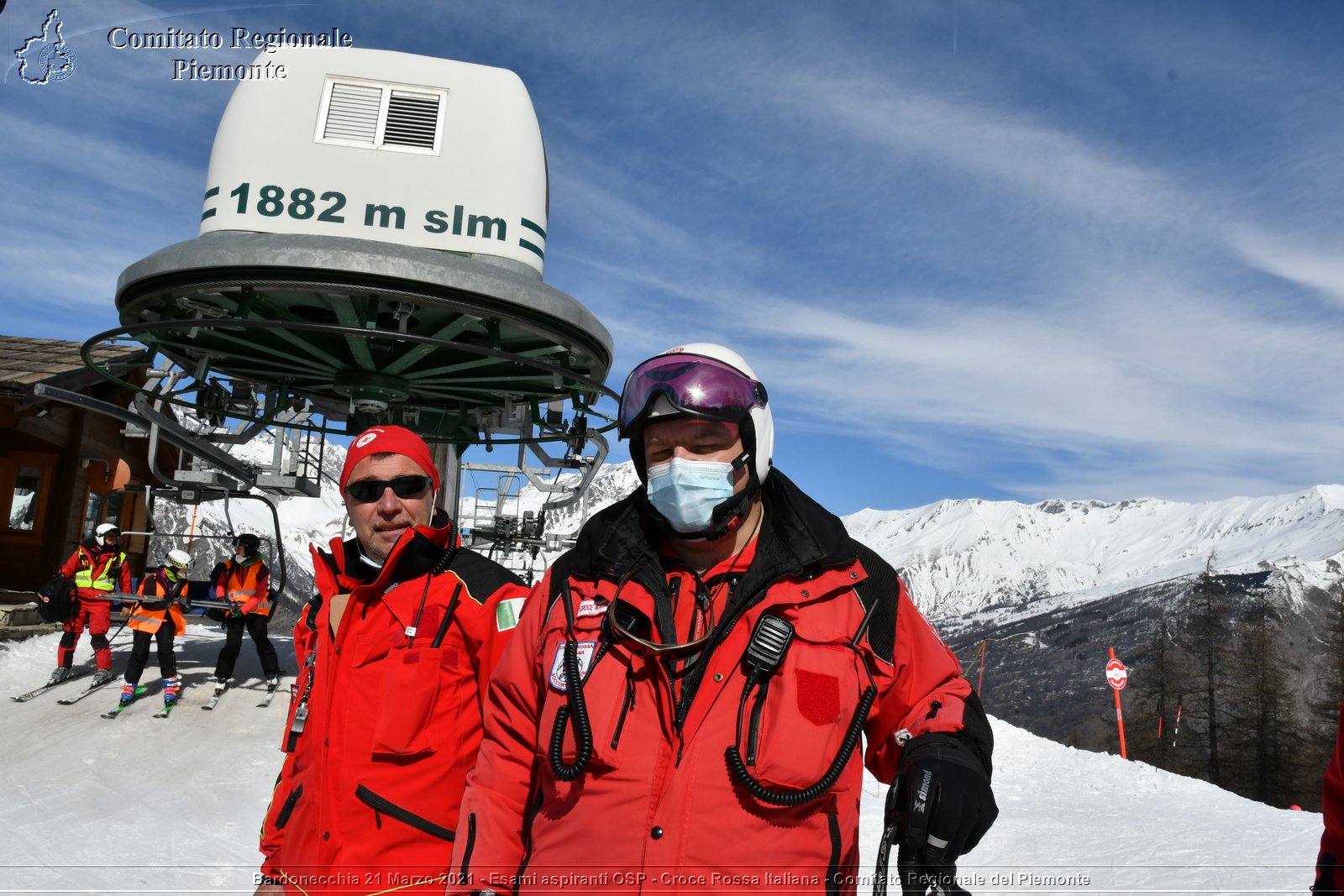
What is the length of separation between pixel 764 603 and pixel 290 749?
1722mm

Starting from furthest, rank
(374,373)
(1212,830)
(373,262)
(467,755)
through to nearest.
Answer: (374,373), (1212,830), (373,262), (467,755)

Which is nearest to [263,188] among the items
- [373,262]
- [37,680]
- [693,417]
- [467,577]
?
[373,262]

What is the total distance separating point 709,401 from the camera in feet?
8.13

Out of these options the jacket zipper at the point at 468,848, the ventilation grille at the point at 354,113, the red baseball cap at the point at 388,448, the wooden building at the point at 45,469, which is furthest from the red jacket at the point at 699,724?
the wooden building at the point at 45,469

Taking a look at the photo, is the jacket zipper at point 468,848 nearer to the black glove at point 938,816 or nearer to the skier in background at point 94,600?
the black glove at point 938,816

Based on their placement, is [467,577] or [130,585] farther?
[130,585]

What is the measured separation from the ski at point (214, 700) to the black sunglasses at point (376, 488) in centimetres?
865

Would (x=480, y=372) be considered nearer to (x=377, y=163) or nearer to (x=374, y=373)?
(x=374, y=373)

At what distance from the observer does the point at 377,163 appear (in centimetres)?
796

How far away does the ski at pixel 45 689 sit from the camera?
10773mm

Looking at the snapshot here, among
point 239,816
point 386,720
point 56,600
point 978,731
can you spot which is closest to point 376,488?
point 386,720

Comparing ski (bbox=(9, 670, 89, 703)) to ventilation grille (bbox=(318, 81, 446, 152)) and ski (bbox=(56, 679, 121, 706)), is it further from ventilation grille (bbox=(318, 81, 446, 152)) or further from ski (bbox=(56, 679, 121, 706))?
ventilation grille (bbox=(318, 81, 446, 152))

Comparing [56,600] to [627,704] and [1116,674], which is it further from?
[1116,674]

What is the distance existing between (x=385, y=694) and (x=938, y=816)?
1605 mm
